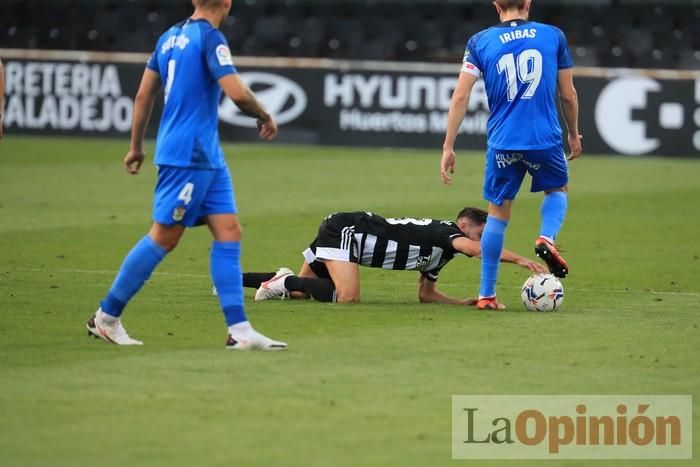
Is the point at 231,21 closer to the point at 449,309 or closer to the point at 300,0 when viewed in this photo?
the point at 300,0

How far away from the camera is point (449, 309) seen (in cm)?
963

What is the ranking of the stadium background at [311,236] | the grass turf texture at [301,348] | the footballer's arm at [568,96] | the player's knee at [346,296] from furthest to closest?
the player's knee at [346,296] → the footballer's arm at [568,96] → the stadium background at [311,236] → the grass turf texture at [301,348]

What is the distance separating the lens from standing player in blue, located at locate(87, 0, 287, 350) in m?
7.55

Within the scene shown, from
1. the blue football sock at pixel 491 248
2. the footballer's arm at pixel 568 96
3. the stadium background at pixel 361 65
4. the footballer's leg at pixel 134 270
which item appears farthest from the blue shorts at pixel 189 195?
the stadium background at pixel 361 65

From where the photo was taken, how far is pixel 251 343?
25.2ft

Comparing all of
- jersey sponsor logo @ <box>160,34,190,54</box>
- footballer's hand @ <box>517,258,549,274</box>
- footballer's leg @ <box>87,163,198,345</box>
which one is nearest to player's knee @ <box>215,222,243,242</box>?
footballer's leg @ <box>87,163,198,345</box>

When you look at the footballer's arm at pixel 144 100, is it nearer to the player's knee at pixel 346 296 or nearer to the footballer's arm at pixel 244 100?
the footballer's arm at pixel 244 100

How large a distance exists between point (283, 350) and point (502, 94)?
2.69 meters

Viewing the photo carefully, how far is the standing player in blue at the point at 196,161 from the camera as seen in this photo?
7.55 metres

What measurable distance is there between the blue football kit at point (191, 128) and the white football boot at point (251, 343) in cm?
67

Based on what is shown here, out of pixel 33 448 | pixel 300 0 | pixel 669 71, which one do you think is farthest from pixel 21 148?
pixel 33 448

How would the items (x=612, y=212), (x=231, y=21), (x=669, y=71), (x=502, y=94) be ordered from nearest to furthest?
(x=502, y=94), (x=612, y=212), (x=669, y=71), (x=231, y=21)

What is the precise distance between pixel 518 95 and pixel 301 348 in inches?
102

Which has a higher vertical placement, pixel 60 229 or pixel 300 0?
pixel 300 0
